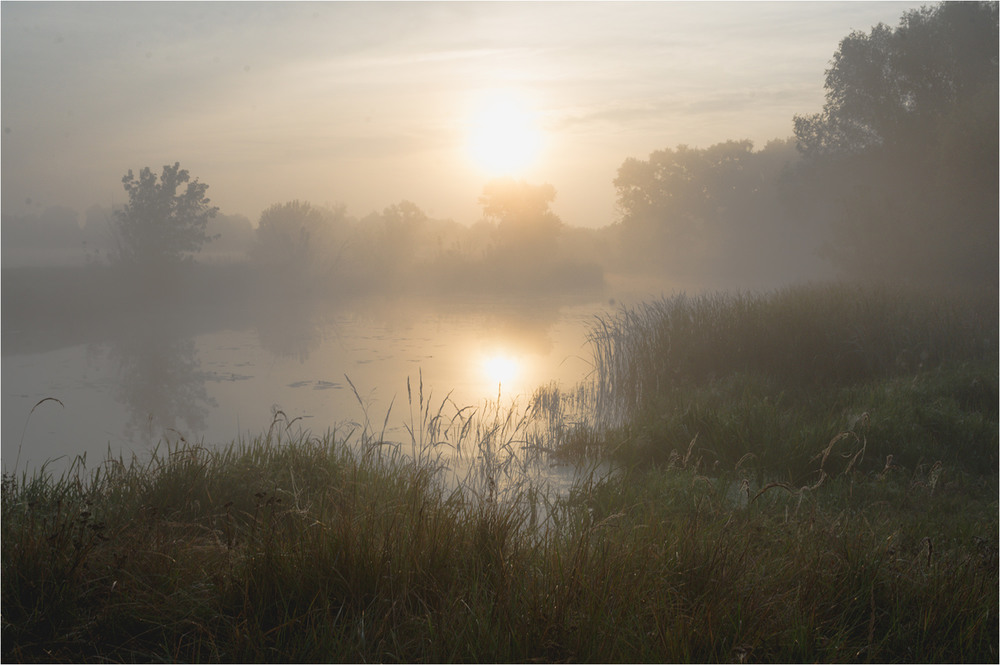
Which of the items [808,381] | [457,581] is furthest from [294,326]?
[457,581]

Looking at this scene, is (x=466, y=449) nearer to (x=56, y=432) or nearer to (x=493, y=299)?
(x=56, y=432)

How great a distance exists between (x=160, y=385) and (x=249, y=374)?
1360 millimetres

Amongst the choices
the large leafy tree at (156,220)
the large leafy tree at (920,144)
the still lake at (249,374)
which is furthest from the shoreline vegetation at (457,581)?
the large leafy tree at (156,220)

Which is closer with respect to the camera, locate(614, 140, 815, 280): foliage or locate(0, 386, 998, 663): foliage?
locate(0, 386, 998, 663): foliage

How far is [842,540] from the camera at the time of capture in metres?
3.22

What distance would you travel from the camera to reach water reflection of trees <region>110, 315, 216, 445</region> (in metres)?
8.24

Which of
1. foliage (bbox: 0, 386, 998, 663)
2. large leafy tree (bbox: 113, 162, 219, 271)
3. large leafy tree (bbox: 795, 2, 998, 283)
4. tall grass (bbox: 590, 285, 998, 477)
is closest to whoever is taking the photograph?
foliage (bbox: 0, 386, 998, 663)

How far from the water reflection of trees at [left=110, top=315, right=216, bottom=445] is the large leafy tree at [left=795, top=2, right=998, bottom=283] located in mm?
16871

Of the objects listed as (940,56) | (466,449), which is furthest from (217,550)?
(940,56)

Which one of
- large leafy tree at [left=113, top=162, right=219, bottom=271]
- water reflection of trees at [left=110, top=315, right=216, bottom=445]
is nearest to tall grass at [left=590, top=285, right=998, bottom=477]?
water reflection of trees at [left=110, top=315, right=216, bottom=445]

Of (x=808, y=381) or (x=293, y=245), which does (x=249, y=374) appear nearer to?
(x=808, y=381)

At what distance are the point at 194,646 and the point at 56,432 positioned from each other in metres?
6.73

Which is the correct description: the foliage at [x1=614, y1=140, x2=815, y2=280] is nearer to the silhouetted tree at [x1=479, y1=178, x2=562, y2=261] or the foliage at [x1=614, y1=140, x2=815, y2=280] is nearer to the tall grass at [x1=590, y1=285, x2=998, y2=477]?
the silhouetted tree at [x1=479, y1=178, x2=562, y2=261]

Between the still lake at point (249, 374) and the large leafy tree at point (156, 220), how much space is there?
2.30 metres
